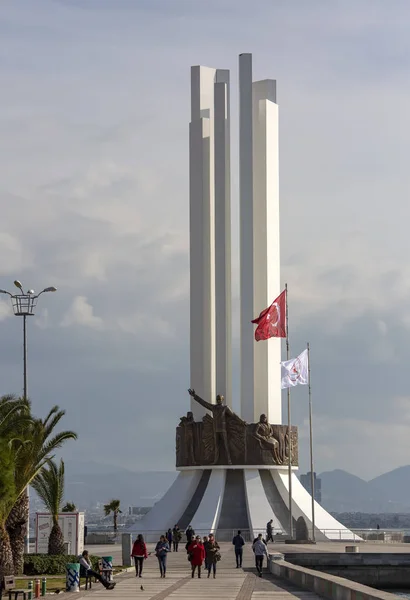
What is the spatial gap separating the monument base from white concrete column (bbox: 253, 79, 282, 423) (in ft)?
11.1

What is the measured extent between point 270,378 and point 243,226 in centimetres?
807

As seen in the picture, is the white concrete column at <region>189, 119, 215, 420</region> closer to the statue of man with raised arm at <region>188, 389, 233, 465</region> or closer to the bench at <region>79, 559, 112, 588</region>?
the statue of man with raised arm at <region>188, 389, 233, 465</region>

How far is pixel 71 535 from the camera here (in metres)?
43.6

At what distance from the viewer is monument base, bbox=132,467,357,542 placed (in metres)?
61.7

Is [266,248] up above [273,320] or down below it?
above

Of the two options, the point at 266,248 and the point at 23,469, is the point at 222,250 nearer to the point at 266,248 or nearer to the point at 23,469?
the point at 266,248

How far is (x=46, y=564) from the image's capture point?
129 feet

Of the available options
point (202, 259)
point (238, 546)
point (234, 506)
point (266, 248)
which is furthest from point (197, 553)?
point (202, 259)

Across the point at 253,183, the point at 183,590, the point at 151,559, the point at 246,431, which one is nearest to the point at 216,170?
the point at 253,183

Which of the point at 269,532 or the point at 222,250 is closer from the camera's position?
the point at 269,532

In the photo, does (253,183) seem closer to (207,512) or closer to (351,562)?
(207,512)

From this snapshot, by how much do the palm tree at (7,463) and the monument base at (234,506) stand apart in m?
25.1

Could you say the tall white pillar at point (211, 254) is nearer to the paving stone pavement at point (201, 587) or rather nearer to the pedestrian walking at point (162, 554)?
the paving stone pavement at point (201, 587)

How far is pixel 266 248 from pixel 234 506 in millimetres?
13550
